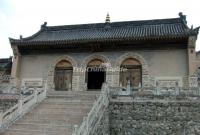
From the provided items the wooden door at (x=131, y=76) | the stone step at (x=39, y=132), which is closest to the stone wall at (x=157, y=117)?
the stone step at (x=39, y=132)

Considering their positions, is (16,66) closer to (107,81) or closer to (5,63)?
(5,63)

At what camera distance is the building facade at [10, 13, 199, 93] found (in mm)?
16375

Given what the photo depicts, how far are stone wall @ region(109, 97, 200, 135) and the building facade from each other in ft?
10.8

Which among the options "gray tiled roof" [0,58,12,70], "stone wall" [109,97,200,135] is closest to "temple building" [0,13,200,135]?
"stone wall" [109,97,200,135]

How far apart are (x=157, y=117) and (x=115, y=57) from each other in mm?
6137

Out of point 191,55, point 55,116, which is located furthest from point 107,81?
point 55,116

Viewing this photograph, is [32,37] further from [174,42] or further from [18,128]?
[18,128]

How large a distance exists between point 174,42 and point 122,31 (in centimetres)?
403

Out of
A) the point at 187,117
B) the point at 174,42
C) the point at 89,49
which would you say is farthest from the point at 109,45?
the point at 187,117

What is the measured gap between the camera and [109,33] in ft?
62.5

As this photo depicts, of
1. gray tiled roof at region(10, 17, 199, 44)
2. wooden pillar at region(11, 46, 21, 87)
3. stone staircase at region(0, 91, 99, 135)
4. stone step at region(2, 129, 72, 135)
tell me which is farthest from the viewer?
wooden pillar at region(11, 46, 21, 87)

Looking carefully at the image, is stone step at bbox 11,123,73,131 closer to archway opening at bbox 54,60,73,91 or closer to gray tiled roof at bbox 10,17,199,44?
archway opening at bbox 54,60,73,91

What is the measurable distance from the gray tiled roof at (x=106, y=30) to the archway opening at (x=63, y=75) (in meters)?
1.65

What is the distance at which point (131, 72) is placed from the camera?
17.3m
